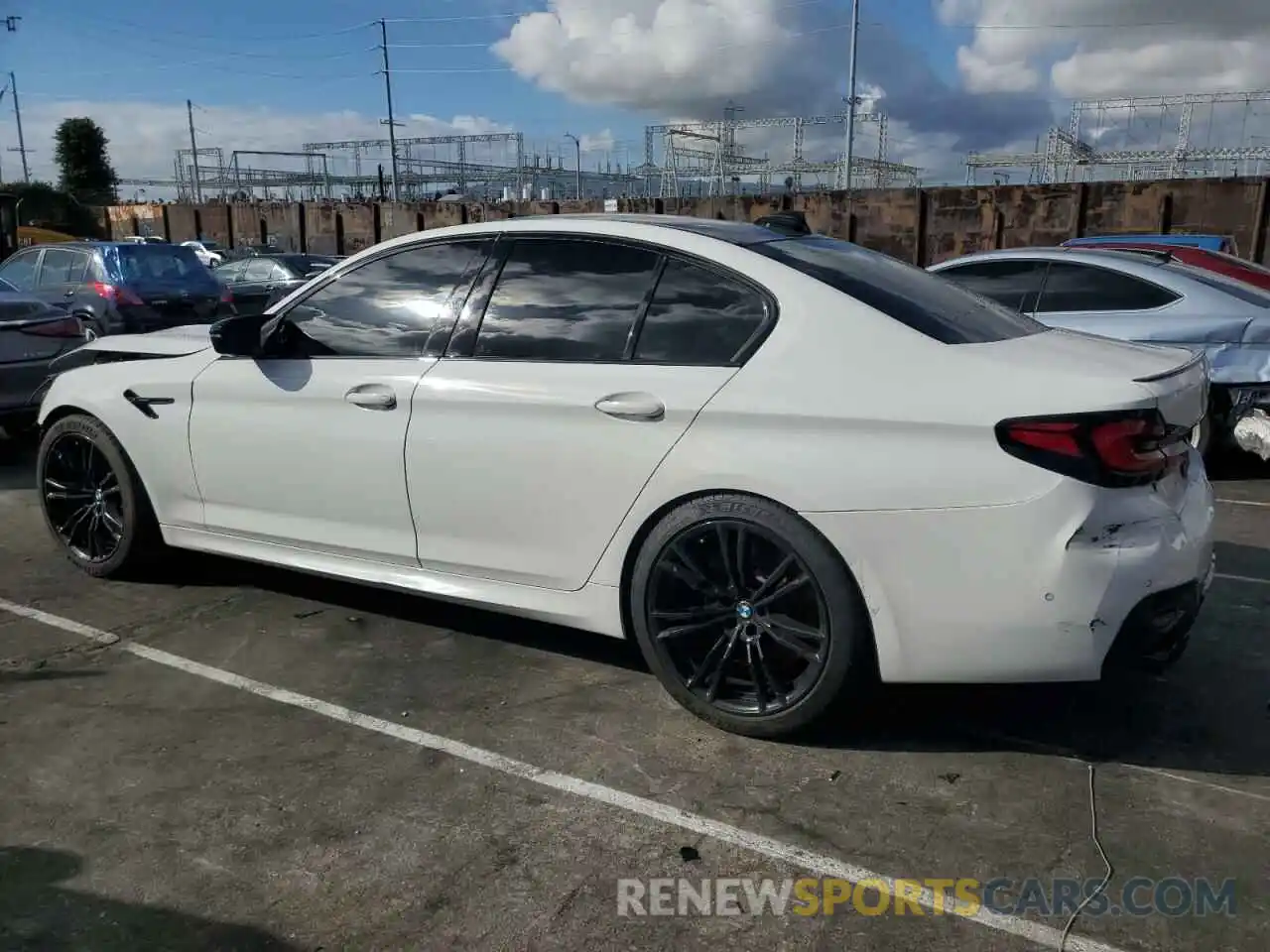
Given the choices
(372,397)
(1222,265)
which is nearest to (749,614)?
(372,397)

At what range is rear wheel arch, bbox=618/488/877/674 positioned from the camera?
2996mm

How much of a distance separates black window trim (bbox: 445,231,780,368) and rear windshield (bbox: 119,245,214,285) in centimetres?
955

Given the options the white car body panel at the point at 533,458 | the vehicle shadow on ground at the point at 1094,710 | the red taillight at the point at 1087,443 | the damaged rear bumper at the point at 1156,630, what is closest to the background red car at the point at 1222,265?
the vehicle shadow on ground at the point at 1094,710

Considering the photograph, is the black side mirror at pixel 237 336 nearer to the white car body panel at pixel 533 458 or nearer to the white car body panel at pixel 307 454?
the white car body panel at pixel 307 454

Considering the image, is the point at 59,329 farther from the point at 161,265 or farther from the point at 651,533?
the point at 651,533

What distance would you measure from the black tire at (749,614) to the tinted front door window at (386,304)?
1.27 m

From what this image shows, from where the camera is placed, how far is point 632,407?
3.27m

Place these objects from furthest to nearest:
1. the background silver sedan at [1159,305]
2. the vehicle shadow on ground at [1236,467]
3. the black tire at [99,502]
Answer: the vehicle shadow on ground at [1236,467] < the background silver sedan at [1159,305] < the black tire at [99,502]

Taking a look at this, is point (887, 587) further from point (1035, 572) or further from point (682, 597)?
point (682, 597)

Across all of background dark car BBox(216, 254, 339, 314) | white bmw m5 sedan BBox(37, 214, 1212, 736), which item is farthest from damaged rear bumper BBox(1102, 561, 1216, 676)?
background dark car BBox(216, 254, 339, 314)

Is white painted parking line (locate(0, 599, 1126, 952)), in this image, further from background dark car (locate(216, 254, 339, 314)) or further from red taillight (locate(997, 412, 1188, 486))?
background dark car (locate(216, 254, 339, 314))

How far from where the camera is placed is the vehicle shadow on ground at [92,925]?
2.35 metres

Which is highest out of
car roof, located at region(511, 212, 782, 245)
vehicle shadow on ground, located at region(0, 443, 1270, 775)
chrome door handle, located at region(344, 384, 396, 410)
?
car roof, located at region(511, 212, 782, 245)

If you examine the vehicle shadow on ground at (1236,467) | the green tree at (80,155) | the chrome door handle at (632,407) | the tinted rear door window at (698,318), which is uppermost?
the green tree at (80,155)
